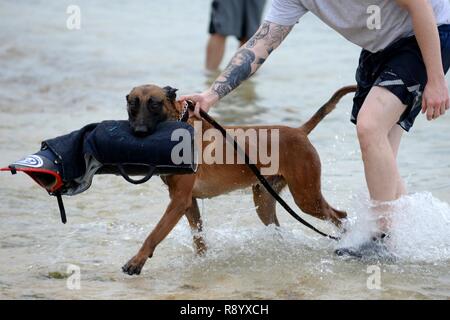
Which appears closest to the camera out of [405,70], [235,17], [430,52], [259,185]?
[430,52]

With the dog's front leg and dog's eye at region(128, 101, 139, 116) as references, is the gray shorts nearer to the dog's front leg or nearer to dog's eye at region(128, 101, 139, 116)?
the dog's front leg

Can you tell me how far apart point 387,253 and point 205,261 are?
3.25 feet

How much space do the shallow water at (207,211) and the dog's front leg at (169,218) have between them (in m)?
0.10

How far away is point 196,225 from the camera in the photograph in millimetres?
5270

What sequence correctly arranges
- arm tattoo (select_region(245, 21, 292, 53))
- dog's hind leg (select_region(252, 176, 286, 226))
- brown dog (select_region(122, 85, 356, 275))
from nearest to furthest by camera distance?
brown dog (select_region(122, 85, 356, 275)) → arm tattoo (select_region(245, 21, 292, 53)) → dog's hind leg (select_region(252, 176, 286, 226))

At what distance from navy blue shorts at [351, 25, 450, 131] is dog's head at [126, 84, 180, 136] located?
3.53 ft

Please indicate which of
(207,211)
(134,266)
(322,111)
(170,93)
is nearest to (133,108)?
(170,93)

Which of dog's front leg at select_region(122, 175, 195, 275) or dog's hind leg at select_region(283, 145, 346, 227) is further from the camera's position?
dog's hind leg at select_region(283, 145, 346, 227)

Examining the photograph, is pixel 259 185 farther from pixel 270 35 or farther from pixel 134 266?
pixel 134 266

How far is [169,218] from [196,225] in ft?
1.90

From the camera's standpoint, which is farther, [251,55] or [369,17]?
[251,55]

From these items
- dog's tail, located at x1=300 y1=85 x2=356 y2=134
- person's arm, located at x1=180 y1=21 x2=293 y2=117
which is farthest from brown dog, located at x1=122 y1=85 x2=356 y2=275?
person's arm, located at x1=180 y1=21 x2=293 y2=117

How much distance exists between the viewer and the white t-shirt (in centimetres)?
467

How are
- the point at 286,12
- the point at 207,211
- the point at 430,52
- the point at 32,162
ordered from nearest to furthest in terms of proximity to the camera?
the point at 32,162 < the point at 430,52 < the point at 286,12 < the point at 207,211
